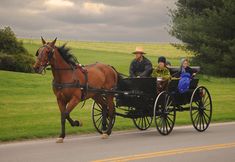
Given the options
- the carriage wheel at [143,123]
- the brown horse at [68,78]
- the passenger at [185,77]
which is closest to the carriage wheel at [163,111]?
the passenger at [185,77]

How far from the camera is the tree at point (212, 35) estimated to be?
4403 cm

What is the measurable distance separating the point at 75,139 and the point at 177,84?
367cm

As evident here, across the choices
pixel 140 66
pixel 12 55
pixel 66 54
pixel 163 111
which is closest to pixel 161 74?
pixel 140 66

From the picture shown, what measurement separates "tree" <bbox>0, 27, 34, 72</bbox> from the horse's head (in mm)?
25548

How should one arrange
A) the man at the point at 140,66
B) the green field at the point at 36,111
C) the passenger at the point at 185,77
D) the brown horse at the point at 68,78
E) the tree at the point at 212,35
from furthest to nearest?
the tree at the point at 212,35 → the passenger at the point at 185,77 → the green field at the point at 36,111 → the man at the point at 140,66 → the brown horse at the point at 68,78

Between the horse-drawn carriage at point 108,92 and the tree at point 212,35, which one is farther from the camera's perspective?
the tree at point 212,35

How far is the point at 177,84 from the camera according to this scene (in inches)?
587

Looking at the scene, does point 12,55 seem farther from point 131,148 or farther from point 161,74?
point 131,148

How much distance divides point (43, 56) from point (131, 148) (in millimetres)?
3182

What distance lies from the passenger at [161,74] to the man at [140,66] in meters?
0.25

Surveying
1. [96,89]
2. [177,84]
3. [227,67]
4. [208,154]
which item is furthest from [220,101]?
[227,67]

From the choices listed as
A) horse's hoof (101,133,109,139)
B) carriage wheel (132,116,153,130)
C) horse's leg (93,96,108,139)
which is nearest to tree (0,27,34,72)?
carriage wheel (132,116,153,130)

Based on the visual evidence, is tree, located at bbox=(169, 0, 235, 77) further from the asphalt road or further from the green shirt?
the asphalt road

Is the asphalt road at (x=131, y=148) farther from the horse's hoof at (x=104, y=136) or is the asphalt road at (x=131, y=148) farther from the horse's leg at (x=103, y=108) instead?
the horse's leg at (x=103, y=108)
